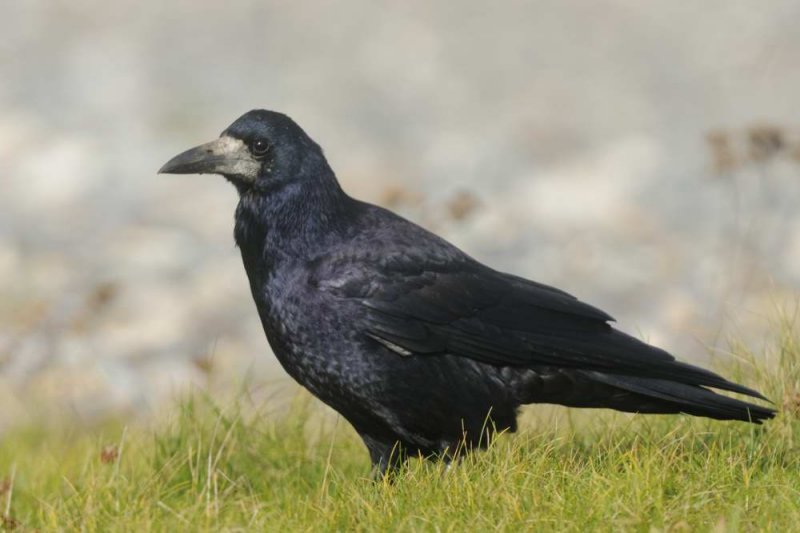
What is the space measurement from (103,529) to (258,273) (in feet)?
3.86

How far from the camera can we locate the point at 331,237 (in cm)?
526

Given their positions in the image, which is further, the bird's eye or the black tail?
the bird's eye

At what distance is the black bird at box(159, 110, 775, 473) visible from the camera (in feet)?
16.6

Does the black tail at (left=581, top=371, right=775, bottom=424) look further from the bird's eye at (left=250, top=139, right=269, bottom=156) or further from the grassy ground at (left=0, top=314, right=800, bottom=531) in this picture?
the bird's eye at (left=250, top=139, right=269, bottom=156)

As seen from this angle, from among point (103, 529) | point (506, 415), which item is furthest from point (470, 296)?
point (103, 529)

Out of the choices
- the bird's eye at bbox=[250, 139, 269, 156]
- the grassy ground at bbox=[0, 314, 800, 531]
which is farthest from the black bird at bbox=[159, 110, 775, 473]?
the grassy ground at bbox=[0, 314, 800, 531]

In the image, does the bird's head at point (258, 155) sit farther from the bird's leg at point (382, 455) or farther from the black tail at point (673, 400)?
the black tail at point (673, 400)

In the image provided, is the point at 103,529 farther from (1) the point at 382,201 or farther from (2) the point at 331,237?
(1) the point at 382,201


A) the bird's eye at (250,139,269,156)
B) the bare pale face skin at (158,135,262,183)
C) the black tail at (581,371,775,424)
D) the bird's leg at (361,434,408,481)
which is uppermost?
the bird's eye at (250,139,269,156)

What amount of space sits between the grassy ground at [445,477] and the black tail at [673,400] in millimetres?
85

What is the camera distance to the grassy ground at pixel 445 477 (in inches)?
170

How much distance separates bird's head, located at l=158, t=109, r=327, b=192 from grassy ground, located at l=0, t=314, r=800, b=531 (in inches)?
38.1

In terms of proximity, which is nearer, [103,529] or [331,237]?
[103,529]

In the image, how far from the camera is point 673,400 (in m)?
5.18
